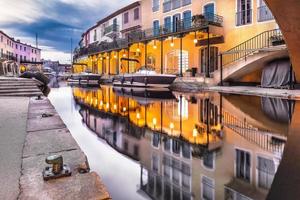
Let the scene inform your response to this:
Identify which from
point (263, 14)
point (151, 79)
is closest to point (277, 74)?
point (263, 14)

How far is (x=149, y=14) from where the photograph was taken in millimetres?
27828

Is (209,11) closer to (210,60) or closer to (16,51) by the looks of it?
(210,60)

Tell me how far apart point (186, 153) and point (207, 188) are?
1284 millimetres

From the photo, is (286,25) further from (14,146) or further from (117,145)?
(14,146)

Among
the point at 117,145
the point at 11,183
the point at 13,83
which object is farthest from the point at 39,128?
the point at 13,83

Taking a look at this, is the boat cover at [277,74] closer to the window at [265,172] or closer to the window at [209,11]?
the window at [209,11]

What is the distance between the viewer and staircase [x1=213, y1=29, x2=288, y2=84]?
14.2 metres

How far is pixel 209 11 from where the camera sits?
2072cm

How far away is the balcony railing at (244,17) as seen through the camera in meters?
18.0

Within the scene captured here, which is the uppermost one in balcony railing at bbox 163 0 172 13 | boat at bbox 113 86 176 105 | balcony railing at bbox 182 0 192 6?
balcony railing at bbox 163 0 172 13

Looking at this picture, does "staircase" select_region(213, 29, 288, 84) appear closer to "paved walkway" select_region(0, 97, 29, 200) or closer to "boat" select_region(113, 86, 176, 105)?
"boat" select_region(113, 86, 176, 105)

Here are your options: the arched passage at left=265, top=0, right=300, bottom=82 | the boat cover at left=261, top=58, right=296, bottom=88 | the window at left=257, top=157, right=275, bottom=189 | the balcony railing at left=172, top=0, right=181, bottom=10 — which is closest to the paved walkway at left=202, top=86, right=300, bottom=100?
the boat cover at left=261, top=58, right=296, bottom=88

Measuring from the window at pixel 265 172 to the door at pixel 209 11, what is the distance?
58.7ft

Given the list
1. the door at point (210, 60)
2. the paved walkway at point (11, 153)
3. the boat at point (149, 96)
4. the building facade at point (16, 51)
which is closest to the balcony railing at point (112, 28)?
the building facade at point (16, 51)
